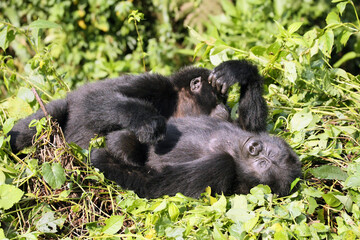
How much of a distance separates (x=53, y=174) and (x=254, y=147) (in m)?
1.49

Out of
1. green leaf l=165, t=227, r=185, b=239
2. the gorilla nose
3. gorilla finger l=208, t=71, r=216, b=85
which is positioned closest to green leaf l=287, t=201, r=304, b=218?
the gorilla nose

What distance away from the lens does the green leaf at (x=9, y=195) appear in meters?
2.65

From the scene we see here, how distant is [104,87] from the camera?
3895 mm

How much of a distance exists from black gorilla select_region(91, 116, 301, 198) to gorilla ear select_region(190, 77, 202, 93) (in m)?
0.61

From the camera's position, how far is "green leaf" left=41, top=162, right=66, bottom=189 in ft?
8.93

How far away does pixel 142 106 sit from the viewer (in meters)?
3.44

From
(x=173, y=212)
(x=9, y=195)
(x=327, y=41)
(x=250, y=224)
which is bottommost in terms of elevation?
(x=250, y=224)

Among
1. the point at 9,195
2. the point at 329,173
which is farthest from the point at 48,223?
the point at 329,173

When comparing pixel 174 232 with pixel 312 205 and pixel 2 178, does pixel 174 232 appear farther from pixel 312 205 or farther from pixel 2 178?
pixel 2 178

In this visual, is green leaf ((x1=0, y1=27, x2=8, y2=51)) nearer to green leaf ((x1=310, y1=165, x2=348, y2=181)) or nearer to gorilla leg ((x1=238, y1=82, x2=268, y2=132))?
gorilla leg ((x1=238, y1=82, x2=268, y2=132))

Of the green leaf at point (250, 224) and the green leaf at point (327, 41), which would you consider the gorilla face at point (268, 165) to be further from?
the green leaf at point (327, 41)

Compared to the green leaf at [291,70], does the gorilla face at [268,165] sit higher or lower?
lower

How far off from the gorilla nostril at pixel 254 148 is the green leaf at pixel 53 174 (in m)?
1.40

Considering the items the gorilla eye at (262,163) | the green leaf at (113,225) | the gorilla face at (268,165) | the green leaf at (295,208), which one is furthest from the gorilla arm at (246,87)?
the green leaf at (113,225)
